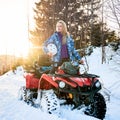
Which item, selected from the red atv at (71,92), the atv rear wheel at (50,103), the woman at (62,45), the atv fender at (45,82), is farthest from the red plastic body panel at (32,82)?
the atv rear wheel at (50,103)

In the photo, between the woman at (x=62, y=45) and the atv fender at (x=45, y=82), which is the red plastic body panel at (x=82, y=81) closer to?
the atv fender at (x=45, y=82)

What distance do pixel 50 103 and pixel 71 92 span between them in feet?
1.63

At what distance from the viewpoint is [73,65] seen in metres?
7.02

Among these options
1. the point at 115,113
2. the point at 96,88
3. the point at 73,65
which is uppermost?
the point at 73,65

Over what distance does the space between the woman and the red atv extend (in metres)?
0.51

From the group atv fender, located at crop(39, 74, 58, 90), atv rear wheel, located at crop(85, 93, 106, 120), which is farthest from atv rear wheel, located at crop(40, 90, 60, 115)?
atv rear wheel, located at crop(85, 93, 106, 120)

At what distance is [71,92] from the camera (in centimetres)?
668

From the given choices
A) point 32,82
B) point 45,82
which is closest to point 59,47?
point 45,82

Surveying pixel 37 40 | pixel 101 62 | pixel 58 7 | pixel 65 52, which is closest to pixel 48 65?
pixel 65 52

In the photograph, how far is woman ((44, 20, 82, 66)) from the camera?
7.88m

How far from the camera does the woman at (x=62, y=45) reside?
788 centimetres

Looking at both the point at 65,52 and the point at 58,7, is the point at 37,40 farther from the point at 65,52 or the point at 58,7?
the point at 65,52

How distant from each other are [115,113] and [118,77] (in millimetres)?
6583

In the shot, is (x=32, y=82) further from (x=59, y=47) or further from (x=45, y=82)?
(x=59, y=47)
